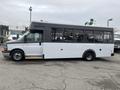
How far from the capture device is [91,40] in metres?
12.7

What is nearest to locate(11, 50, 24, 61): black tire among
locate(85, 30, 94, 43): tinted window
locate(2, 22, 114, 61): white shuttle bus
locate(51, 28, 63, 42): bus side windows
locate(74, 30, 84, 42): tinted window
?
locate(2, 22, 114, 61): white shuttle bus

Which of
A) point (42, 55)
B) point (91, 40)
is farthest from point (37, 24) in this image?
point (91, 40)

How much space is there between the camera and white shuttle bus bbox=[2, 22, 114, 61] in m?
11.4

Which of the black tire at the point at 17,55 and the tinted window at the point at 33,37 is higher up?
the tinted window at the point at 33,37

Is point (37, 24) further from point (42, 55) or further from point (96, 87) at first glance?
point (96, 87)

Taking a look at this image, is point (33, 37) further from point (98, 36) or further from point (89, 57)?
point (98, 36)

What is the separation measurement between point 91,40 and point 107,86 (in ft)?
21.1

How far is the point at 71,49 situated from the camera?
39.9 ft

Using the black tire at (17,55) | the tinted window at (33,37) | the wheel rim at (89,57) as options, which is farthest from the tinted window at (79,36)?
the black tire at (17,55)

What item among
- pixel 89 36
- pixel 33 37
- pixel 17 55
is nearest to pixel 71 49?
pixel 89 36

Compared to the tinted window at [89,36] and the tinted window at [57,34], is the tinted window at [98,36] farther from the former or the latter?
the tinted window at [57,34]

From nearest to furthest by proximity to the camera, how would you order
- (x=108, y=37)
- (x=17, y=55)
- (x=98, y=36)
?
(x=17, y=55) → (x=98, y=36) → (x=108, y=37)

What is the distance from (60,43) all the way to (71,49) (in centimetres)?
88

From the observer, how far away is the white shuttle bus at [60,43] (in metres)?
11.4
